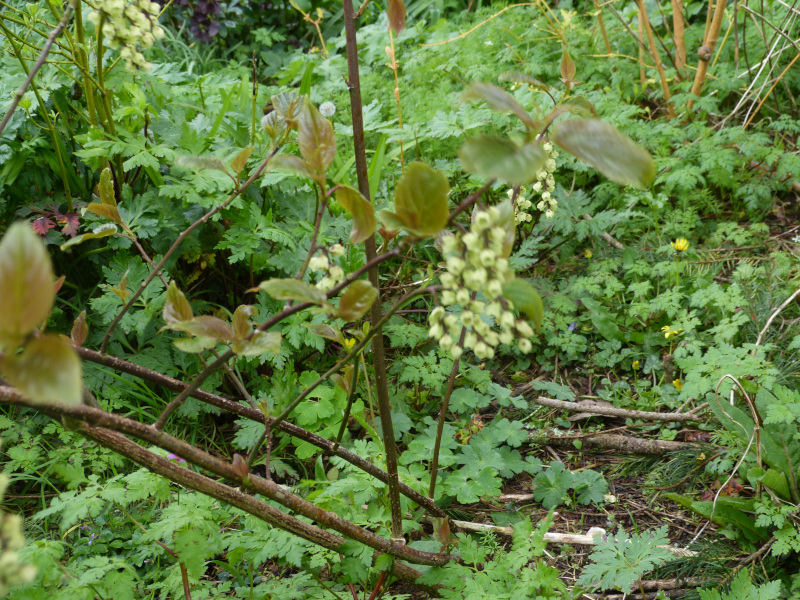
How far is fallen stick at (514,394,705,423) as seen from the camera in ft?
5.78

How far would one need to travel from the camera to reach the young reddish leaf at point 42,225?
5.94 feet

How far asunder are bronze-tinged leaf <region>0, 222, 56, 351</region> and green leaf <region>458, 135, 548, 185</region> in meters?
0.38

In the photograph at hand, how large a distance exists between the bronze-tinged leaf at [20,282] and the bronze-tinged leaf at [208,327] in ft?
1.02

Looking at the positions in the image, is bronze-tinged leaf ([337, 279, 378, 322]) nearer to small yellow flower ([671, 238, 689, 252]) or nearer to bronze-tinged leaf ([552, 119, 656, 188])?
bronze-tinged leaf ([552, 119, 656, 188])

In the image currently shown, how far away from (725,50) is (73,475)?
349cm

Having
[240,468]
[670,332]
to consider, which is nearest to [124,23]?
[240,468]

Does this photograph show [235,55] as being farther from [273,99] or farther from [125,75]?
[273,99]

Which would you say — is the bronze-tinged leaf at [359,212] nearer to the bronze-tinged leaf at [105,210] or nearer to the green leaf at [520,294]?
the green leaf at [520,294]

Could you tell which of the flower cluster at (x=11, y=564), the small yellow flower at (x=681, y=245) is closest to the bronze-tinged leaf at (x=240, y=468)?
the flower cluster at (x=11, y=564)

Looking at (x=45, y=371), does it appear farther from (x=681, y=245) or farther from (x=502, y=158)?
(x=681, y=245)

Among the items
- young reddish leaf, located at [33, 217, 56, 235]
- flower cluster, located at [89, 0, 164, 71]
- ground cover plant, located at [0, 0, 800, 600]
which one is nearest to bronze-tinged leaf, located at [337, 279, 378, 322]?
ground cover plant, located at [0, 0, 800, 600]

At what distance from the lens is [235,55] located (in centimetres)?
429

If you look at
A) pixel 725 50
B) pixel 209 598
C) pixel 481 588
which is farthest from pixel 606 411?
pixel 725 50

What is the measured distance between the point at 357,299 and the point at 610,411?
1381mm
